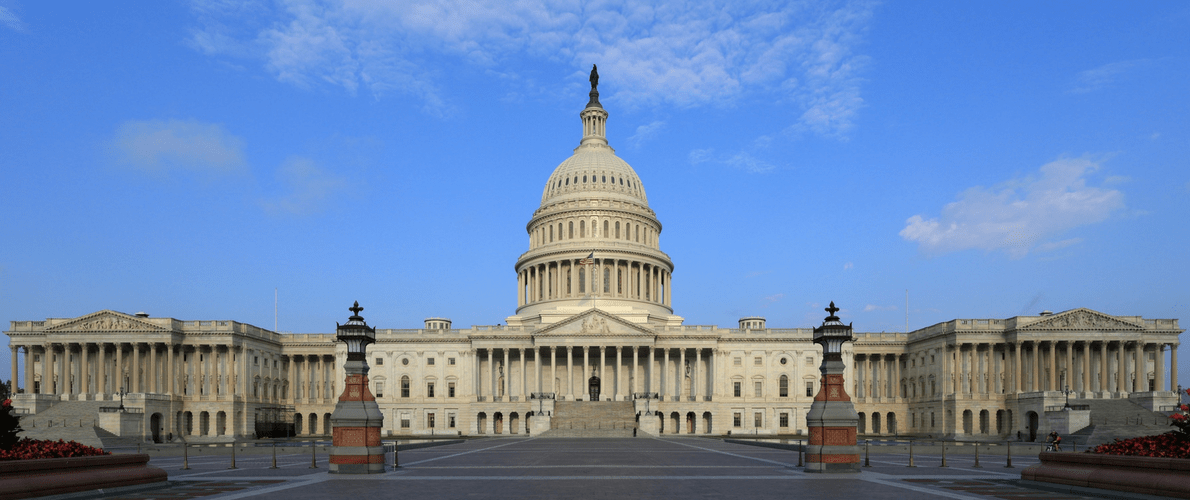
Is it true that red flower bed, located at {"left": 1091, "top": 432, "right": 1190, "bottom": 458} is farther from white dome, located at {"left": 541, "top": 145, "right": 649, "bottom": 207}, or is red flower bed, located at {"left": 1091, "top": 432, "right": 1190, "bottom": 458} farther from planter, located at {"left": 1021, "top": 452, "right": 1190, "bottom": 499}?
white dome, located at {"left": 541, "top": 145, "right": 649, "bottom": 207}

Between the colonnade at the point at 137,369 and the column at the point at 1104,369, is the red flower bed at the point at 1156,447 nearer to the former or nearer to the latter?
the column at the point at 1104,369

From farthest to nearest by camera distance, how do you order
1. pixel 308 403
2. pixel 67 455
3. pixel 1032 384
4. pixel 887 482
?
pixel 308 403, pixel 1032 384, pixel 887 482, pixel 67 455

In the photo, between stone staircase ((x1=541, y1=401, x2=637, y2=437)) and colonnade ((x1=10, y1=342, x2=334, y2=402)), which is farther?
colonnade ((x1=10, y1=342, x2=334, y2=402))

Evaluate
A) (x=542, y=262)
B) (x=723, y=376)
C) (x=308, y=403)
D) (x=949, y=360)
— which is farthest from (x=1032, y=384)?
(x=308, y=403)

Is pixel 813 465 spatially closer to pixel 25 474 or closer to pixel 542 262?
pixel 25 474

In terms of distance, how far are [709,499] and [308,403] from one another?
9857 cm

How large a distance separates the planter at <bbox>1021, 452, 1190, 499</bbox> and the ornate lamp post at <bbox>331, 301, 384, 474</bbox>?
21833mm

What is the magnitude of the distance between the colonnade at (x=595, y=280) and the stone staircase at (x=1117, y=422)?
55.8 meters

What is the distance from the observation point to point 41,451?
23.6m

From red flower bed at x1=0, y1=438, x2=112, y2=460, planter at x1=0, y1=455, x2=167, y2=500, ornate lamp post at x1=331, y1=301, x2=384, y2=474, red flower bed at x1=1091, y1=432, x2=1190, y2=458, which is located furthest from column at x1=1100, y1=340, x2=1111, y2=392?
red flower bed at x1=0, y1=438, x2=112, y2=460

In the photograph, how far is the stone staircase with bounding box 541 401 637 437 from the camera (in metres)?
87.2

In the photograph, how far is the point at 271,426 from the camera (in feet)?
348

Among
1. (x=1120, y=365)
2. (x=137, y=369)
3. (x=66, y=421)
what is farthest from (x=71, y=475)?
(x=1120, y=365)

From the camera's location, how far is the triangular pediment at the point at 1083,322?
96.0m
